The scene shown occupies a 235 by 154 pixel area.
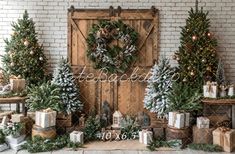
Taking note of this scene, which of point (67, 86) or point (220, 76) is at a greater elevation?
point (220, 76)

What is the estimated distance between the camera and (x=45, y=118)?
6430 millimetres

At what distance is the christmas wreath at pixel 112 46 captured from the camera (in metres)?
7.11

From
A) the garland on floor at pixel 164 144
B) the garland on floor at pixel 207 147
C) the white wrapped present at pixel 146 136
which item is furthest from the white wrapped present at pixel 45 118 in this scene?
the garland on floor at pixel 207 147

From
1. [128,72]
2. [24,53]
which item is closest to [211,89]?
[128,72]

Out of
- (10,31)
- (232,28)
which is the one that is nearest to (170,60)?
(232,28)

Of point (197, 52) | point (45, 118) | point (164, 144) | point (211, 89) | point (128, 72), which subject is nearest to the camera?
point (45, 118)

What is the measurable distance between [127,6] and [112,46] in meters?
0.82

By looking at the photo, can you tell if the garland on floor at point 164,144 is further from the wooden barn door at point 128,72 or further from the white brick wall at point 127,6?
the white brick wall at point 127,6

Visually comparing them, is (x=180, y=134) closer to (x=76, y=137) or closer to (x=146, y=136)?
(x=146, y=136)

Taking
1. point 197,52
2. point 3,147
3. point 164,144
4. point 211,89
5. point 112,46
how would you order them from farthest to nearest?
point 112,46 < point 197,52 < point 211,89 < point 164,144 < point 3,147

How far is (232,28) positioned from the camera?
292 inches

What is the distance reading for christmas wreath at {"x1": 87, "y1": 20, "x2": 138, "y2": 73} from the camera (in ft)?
23.3

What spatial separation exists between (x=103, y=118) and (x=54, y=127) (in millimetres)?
956

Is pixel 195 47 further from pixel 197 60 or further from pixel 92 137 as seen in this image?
pixel 92 137
